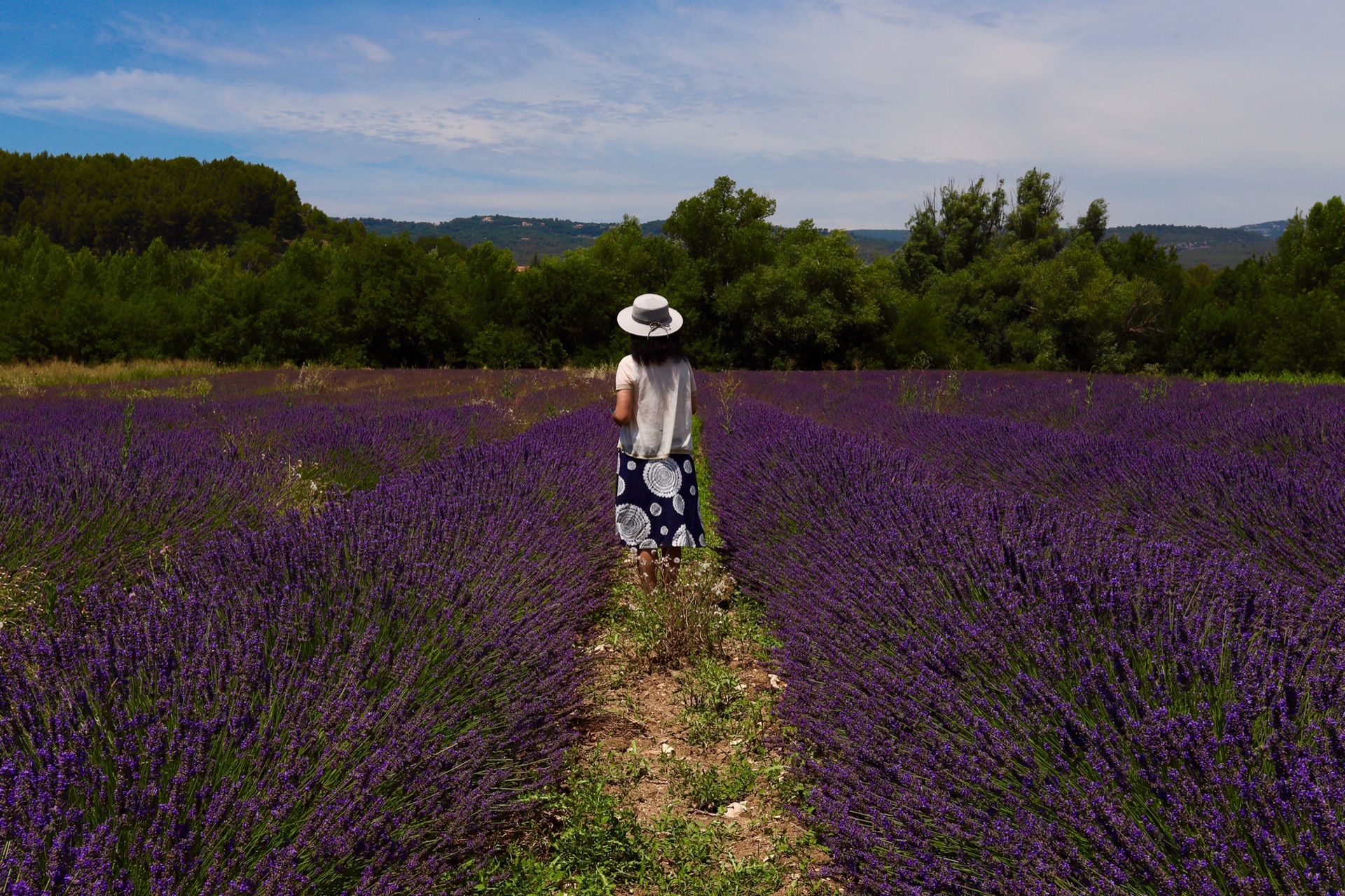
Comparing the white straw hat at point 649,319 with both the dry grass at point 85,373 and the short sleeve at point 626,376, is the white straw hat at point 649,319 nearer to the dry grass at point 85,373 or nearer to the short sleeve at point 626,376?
the short sleeve at point 626,376

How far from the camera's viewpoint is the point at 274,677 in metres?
1.75

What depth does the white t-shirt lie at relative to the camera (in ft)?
12.4

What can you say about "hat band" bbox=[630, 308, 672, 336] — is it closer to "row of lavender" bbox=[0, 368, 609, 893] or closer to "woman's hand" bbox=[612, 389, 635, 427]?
"woman's hand" bbox=[612, 389, 635, 427]

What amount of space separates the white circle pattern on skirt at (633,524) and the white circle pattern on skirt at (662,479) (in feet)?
0.43

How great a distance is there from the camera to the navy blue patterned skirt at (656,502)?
382 centimetres

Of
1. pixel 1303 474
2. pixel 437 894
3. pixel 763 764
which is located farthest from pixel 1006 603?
pixel 1303 474

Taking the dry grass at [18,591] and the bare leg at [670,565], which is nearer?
the dry grass at [18,591]

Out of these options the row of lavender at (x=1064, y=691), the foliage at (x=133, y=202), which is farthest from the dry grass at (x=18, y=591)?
the foliage at (x=133, y=202)

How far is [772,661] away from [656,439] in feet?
4.43

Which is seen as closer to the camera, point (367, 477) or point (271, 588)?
point (271, 588)

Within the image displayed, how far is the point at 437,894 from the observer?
1482 millimetres

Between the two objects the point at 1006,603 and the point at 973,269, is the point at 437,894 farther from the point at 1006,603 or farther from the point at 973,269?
the point at 973,269

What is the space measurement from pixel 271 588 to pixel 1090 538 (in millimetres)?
2495

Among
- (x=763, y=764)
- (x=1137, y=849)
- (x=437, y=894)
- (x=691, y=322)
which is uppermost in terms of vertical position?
(x=691, y=322)
